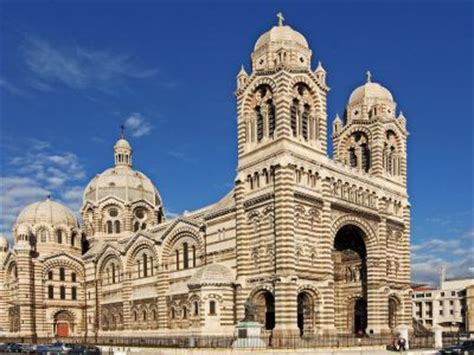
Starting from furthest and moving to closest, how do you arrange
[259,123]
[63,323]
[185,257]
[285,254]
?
[63,323], [185,257], [259,123], [285,254]

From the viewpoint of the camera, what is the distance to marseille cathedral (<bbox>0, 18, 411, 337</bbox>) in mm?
49531

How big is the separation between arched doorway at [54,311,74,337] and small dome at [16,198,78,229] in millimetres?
12900

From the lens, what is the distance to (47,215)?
83.1 metres

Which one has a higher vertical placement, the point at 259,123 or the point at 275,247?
the point at 259,123

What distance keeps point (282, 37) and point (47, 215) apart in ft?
153

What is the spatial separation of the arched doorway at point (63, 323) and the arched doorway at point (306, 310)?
127 ft

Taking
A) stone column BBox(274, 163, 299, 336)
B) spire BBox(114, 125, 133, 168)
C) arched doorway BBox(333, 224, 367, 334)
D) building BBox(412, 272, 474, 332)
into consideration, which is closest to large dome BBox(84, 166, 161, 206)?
spire BBox(114, 125, 133, 168)

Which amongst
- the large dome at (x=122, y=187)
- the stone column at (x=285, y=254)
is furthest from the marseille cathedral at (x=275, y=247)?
the large dome at (x=122, y=187)

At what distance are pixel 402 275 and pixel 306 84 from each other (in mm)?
22660

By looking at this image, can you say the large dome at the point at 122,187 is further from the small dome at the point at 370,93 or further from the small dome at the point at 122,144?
the small dome at the point at 370,93

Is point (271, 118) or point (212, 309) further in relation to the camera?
point (212, 309)

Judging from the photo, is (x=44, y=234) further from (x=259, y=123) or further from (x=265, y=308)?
(x=265, y=308)

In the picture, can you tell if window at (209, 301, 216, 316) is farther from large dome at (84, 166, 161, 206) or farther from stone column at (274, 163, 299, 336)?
large dome at (84, 166, 161, 206)

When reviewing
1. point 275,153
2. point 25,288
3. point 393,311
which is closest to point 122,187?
point 25,288
